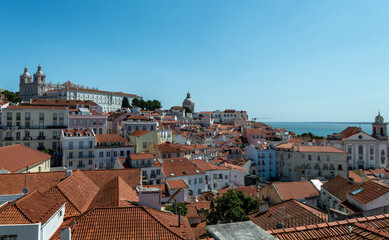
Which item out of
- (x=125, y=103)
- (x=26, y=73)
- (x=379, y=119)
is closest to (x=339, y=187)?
(x=379, y=119)

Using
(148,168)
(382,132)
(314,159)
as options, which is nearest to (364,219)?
(148,168)

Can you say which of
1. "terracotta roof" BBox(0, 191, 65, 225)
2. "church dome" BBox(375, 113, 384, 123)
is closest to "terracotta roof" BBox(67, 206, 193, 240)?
"terracotta roof" BBox(0, 191, 65, 225)

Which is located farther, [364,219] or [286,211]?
[286,211]

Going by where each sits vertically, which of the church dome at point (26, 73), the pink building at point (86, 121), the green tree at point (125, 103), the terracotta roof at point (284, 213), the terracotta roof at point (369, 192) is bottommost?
the terracotta roof at point (284, 213)

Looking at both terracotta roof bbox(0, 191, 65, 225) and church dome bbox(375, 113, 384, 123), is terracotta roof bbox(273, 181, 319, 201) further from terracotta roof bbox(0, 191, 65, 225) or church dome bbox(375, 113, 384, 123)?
church dome bbox(375, 113, 384, 123)

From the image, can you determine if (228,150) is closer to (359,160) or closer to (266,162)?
(266,162)

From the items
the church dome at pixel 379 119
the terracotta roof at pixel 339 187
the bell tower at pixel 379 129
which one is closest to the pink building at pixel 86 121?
the terracotta roof at pixel 339 187

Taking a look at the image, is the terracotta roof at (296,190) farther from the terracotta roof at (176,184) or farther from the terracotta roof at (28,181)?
the terracotta roof at (28,181)
